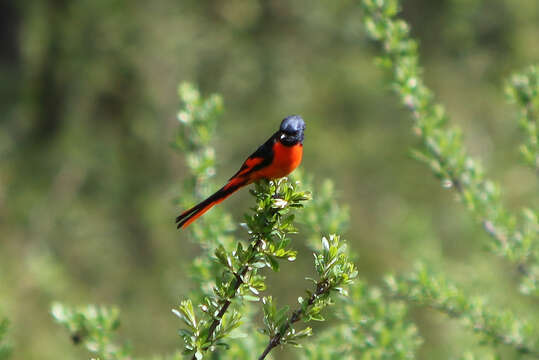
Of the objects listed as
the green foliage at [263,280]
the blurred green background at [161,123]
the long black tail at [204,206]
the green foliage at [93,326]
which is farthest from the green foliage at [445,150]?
the green foliage at [93,326]

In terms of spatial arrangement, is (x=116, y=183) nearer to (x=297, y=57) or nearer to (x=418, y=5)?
(x=297, y=57)

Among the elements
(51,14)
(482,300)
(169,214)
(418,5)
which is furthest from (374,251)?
(51,14)

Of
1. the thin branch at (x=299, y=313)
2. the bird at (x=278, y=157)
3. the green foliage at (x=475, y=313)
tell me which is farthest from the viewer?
the green foliage at (x=475, y=313)

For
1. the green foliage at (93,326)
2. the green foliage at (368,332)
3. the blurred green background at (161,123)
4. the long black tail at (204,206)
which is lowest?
the green foliage at (368,332)

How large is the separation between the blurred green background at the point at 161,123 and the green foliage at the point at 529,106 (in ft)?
4.50

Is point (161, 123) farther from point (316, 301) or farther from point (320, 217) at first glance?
point (316, 301)

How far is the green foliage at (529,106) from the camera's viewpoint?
247 centimetres

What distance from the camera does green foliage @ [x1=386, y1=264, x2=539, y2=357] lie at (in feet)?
7.82

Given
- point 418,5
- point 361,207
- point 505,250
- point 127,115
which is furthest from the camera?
point 361,207

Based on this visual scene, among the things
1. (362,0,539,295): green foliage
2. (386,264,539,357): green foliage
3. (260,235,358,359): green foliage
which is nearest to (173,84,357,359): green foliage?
(260,235,358,359): green foliage

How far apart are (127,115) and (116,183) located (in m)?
0.57

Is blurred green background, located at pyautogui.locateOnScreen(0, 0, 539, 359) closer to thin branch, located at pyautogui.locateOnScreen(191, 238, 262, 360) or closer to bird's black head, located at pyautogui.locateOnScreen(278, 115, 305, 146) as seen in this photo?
bird's black head, located at pyautogui.locateOnScreen(278, 115, 305, 146)

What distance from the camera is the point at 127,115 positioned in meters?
4.55

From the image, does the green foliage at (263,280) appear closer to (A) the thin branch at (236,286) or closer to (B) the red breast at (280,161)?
(A) the thin branch at (236,286)
